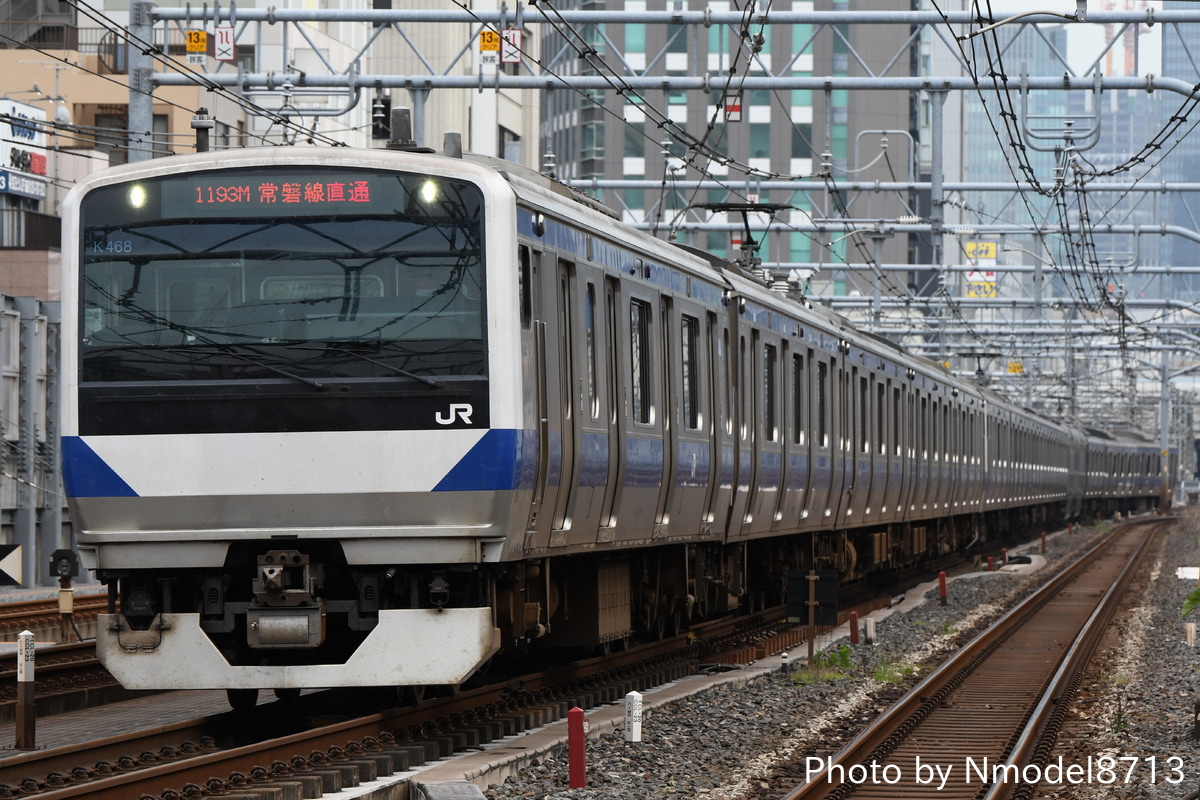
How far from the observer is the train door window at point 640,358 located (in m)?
12.9

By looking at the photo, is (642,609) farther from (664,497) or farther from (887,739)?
(887,739)

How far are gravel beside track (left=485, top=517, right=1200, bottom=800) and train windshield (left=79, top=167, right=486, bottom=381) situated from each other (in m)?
2.36

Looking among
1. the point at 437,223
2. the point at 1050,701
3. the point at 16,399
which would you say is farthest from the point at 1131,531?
the point at 437,223

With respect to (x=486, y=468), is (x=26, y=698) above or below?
below

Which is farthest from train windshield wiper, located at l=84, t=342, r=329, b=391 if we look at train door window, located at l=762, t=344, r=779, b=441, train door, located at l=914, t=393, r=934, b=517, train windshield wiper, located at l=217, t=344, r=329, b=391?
train door, located at l=914, t=393, r=934, b=517

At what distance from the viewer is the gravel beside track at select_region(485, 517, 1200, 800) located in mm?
10070

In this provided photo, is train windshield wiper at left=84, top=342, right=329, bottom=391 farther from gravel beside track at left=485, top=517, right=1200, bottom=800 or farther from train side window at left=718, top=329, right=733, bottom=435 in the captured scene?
train side window at left=718, top=329, right=733, bottom=435

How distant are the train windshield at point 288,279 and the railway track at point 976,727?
3.13m

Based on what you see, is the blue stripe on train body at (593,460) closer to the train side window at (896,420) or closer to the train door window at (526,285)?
the train door window at (526,285)

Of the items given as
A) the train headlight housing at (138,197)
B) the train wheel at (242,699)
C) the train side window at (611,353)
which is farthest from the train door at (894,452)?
the train headlight housing at (138,197)

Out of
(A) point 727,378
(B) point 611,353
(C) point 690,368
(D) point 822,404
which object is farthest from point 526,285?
(D) point 822,404

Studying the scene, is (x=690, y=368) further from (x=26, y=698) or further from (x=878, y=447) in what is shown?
(x=878, y=447)

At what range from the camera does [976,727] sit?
13102 mm

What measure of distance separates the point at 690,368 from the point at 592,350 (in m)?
2.65
